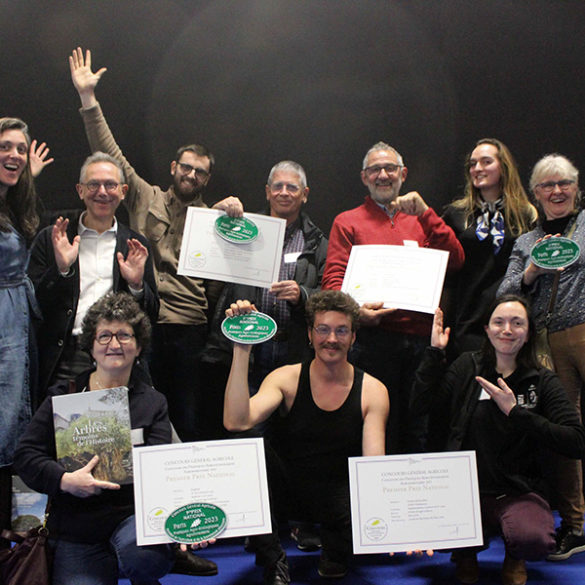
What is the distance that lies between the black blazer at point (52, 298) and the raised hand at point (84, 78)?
40.1 inches

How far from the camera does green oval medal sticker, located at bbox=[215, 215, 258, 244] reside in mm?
3293

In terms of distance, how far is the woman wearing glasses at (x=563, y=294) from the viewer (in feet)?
10.5

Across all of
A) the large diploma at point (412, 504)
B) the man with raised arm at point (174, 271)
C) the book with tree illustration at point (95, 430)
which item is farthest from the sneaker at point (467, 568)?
the man with raised arm at point (174, 271)

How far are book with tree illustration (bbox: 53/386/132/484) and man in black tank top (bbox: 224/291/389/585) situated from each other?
19.7 inches

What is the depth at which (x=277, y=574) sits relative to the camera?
267 centimetres

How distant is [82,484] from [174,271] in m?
1.50

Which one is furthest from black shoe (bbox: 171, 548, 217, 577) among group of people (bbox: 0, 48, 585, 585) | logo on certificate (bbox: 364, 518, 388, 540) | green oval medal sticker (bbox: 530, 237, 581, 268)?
green oval medal sticker (bbox: 530, 237, 581, 268)

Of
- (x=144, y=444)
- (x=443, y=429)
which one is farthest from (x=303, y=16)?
(x=144, y=444)

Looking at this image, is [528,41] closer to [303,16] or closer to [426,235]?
[303,16]

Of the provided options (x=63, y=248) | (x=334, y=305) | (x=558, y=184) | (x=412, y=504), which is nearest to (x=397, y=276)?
(x=334, y=305)

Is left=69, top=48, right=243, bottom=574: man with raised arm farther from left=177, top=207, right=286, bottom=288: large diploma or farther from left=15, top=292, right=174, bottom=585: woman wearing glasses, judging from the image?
left=15, top=292, right=174, bottom=585: woman wearing glasses

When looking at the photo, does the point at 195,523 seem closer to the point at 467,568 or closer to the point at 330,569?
the point at 330,569

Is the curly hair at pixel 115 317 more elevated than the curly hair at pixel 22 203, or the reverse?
the curly hair at pixel 22 203

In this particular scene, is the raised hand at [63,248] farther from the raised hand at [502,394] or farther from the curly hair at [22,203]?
the raised hand at [502,394]
